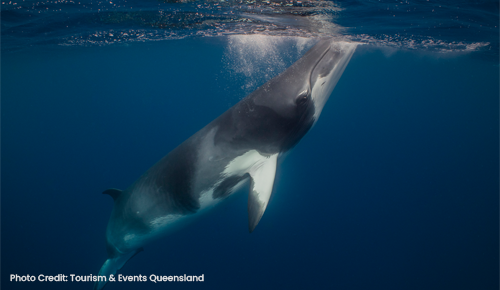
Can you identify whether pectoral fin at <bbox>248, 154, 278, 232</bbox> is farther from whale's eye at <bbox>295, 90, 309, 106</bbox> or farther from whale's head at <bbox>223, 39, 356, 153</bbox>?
whale's eye at <bbox>295, 90, 309, 106</bbox>

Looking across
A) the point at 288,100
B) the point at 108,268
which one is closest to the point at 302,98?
the point at 288,100

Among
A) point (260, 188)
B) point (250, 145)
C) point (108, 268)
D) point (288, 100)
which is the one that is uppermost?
point (288, 100)

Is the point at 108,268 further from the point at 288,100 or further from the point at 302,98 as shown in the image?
the point at 302,98

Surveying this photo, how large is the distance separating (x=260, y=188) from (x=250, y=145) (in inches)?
32.7

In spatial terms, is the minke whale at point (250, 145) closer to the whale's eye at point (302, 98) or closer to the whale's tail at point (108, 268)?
the whale's eye at point (302, 98)

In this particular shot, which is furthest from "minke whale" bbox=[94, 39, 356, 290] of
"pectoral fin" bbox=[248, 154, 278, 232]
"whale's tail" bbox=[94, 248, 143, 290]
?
"whale's tail" bbox=[94, 248, 143, 290]

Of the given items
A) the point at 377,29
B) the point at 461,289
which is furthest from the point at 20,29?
the point at 461,289

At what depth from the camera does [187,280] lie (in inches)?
582

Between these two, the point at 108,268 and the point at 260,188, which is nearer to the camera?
the point at 260,188

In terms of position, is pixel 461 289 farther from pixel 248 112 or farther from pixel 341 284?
pixel 248 112

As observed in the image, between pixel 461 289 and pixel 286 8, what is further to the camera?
pixel 461 289

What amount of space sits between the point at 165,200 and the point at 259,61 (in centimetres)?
2215

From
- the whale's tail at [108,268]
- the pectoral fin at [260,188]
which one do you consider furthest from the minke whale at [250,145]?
the whale's tail at [108,268]

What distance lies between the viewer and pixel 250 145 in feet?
14.7
